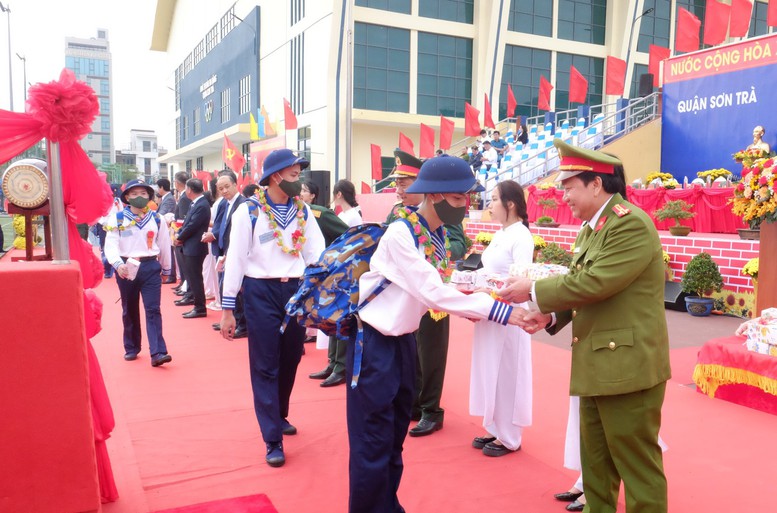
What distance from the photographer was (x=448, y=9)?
25391 mm

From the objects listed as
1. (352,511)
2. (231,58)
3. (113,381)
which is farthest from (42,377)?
(231,58)

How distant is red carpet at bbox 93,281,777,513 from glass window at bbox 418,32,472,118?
20.9m

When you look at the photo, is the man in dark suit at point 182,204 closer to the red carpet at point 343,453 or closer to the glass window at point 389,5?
the red carpet at point 343,453

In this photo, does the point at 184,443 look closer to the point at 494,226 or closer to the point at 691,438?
the point at 691,438

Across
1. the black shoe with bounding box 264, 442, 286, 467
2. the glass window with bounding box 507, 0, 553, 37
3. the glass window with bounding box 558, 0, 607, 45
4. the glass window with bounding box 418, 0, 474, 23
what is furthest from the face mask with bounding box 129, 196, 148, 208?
the glass window with bounding box 558, 0, 607, 45

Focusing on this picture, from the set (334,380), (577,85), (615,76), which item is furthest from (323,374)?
(615,76)

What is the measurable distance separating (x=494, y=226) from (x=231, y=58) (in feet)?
79.0

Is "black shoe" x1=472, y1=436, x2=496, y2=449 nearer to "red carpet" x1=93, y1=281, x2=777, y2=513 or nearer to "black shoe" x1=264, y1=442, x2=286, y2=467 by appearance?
"red carpet" x1=93, y1=281, x2=777, y2=513

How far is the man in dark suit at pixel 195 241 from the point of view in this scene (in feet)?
29.2

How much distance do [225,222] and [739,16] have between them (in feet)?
49.7

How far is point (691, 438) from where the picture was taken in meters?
4.29

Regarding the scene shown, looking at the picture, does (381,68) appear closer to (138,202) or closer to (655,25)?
(655,25)

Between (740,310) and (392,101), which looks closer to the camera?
(740,310)

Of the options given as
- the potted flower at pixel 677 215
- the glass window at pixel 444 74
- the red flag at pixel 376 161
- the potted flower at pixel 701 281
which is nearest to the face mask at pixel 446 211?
the potted flower at pixel 701 281
